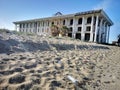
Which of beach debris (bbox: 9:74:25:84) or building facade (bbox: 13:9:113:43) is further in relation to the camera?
building facade (bbox: 13:9:113:43)

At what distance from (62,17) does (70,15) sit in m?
2.51

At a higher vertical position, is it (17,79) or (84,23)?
(84,23)

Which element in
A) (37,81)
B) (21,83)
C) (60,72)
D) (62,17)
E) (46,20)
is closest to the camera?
(21,83)

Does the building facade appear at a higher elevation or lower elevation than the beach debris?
higher

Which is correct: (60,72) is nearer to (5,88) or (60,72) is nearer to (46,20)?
(5,88)

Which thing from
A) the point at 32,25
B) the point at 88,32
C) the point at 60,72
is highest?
the point at 32,25

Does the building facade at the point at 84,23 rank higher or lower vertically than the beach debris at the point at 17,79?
higher

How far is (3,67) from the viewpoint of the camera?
3475 millimetres

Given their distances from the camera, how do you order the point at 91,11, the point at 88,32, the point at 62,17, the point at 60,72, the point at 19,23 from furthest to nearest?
the point at 19,23, the point at 62,17, the point at 88,32, the point at 91,11, the point at 60,72

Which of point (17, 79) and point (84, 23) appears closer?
point (17, 79)

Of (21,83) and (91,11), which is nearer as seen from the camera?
(21,83)

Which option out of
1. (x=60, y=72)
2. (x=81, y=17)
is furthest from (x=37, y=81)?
(x=81, y=17)

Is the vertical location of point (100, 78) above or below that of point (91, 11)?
below

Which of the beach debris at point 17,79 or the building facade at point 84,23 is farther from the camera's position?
the building facade at point 84,23
